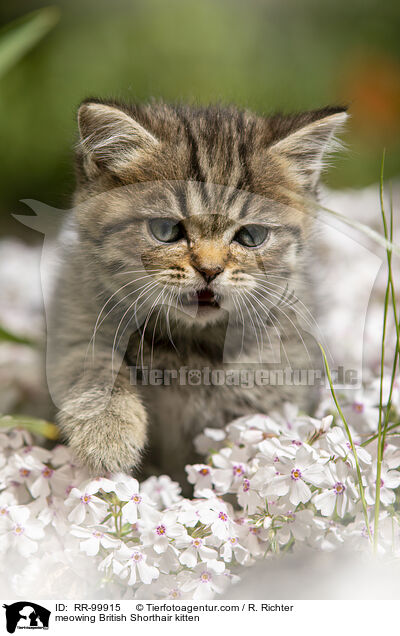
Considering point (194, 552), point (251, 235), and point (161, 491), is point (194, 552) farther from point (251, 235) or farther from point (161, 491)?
point (251, 235)

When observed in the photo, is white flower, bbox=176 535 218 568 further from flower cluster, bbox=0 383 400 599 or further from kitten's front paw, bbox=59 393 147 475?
kitten's front paw, bbox=59 393 147 475

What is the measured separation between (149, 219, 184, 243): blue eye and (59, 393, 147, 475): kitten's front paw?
22 cm

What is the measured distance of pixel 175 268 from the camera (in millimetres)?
743

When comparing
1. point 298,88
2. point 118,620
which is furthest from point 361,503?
point 298,88

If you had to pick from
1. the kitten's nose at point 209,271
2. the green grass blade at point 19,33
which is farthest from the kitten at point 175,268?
the green grass blade at point 19,33

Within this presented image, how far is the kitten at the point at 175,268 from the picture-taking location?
76cm

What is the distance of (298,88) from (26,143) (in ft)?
2.01

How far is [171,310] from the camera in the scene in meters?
0.78

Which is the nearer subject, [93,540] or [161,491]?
[93,540]

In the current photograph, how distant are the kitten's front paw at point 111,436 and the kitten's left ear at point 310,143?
0.39 meters

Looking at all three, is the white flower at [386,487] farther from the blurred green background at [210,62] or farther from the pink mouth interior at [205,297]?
the blurred green background at [210,62]

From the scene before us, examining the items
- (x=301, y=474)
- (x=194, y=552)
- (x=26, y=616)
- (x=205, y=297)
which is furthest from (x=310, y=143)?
(x=26, y=616)

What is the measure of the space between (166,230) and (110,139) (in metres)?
0.15

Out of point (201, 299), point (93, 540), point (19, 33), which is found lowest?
point (93, 540)
